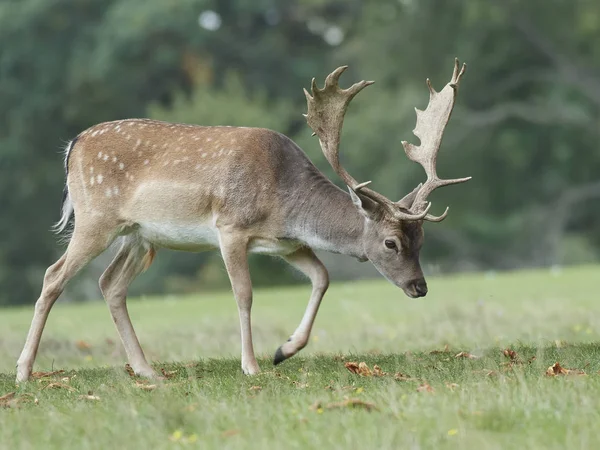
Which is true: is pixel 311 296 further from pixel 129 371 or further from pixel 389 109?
pixel 389 109

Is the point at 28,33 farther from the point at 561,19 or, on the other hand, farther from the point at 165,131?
the point at 165,131

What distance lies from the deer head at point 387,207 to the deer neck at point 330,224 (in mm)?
107

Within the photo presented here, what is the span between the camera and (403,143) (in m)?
8.73

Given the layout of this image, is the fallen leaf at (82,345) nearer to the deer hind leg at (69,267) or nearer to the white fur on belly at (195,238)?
the deer hind leg at (69,267)

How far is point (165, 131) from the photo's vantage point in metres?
9.21

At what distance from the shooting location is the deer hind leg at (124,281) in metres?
9.04

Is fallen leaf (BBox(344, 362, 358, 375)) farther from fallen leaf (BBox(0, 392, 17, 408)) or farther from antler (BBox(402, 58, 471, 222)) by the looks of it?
fallen leaf (BBox(0, 392, 17, 408))

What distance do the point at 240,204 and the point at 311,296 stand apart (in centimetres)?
81

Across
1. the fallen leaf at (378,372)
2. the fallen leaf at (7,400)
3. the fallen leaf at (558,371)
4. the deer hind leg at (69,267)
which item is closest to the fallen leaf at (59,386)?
the fallen leaf at (7,400)

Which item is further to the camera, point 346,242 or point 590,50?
point 590,50

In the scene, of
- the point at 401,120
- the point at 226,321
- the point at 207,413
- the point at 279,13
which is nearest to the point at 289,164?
the point at 207,413

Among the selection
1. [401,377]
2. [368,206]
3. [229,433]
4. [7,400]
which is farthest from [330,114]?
[229,433]

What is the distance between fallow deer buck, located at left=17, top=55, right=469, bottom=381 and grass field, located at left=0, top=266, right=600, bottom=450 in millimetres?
631

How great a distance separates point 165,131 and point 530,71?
30674mm
